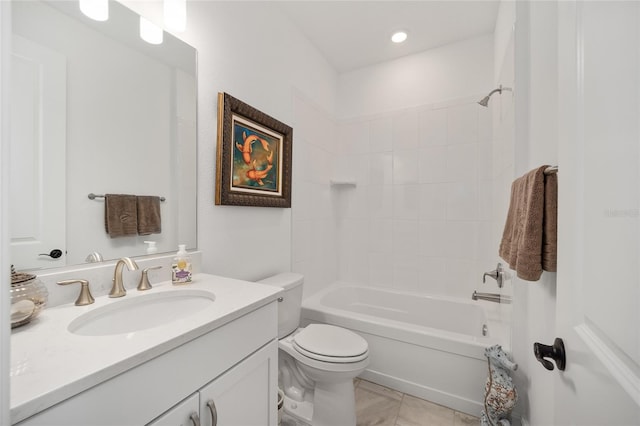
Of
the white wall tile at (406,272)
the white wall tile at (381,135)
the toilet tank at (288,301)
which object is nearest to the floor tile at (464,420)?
the white wall tile at (406,272)

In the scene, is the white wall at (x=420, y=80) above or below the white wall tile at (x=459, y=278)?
above

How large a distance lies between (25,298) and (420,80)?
274cm

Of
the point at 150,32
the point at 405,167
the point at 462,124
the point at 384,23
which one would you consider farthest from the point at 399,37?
the point at 150,32

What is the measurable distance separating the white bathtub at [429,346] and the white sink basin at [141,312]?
1139 mm

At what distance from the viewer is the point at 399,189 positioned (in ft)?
8.05

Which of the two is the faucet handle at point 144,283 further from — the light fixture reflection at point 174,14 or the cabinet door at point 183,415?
the light fixture reflection at point 174,14

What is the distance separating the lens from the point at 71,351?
569mm

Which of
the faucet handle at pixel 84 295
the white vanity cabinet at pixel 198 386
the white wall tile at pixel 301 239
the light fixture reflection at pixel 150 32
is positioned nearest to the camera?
the white vanity cabinet at pixel 198 386

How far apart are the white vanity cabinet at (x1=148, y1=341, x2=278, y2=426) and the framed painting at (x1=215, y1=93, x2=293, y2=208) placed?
82 cm

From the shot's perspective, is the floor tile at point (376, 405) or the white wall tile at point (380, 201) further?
the white wall tile at point (380, 201)

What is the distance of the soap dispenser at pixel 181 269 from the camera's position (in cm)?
108

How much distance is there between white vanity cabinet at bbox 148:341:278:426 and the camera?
0.68 metres

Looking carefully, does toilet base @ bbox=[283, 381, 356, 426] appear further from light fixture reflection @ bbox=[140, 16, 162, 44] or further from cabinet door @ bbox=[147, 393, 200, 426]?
light fixture reflection @ bbox=[140, 16, 162, 44]

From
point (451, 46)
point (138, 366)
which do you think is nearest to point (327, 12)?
point (451, 46)
